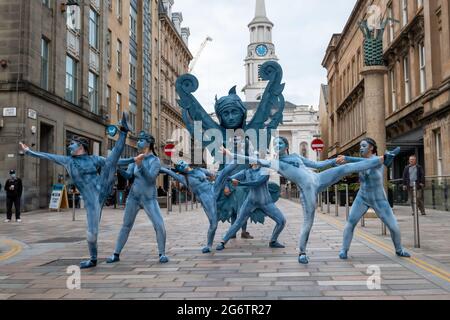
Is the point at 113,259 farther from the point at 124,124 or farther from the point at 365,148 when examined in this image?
the point at 365,148

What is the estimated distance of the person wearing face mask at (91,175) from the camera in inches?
276

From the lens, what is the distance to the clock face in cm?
13375

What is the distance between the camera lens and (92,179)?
709 cm

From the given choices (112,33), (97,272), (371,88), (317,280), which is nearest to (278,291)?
(317,280)

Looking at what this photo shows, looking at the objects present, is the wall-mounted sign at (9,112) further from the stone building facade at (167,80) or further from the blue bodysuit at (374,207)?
the stone building facade at (167,80)

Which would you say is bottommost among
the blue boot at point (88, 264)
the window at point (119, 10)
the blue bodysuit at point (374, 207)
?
the blue boot at point (88, 264)

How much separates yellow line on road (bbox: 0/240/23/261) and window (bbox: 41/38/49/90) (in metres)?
13.3

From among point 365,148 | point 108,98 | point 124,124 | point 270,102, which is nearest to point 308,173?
point 365,148

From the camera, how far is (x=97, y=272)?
21.6 feet

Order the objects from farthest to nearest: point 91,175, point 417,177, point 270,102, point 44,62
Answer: point 44,62
point 417,177
point 270,102
point 91,175

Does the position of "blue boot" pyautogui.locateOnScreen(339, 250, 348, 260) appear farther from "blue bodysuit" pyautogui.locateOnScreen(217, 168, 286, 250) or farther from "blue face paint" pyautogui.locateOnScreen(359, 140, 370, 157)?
"blue face paint" pyautogui.locateOnScreen(359, 140, 370, 157)

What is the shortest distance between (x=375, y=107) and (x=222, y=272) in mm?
10638

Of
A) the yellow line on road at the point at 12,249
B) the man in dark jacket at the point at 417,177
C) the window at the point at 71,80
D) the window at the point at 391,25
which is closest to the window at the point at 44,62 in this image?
the window at the point at 71,80

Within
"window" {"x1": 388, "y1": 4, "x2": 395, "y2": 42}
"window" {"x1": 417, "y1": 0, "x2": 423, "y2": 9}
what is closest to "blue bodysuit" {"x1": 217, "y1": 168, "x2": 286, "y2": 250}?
"window" {"x1": 417, "y1": 0, "x2": 423, "y2": 9}
